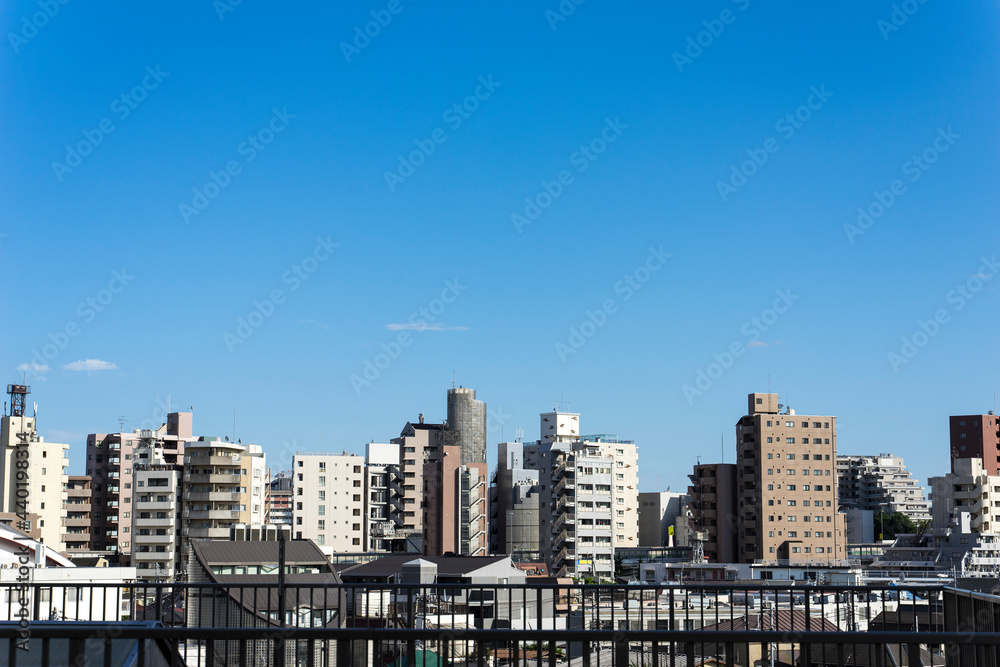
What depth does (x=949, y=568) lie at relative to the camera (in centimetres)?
5934

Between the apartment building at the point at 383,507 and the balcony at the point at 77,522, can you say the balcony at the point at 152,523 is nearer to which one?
the balcony at the point at 77,522

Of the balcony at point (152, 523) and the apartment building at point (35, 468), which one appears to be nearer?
the balcony at point (152, 523)

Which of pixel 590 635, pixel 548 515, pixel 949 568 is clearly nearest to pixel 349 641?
pixel 590 635

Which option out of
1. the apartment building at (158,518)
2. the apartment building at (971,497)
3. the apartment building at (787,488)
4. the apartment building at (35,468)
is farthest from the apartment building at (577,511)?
the apartment building at (35,468)

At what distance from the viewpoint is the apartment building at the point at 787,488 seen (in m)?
71.6

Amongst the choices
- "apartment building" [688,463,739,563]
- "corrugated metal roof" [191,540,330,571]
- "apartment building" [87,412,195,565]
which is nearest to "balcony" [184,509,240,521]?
"apartment building" [87,412,195,565]

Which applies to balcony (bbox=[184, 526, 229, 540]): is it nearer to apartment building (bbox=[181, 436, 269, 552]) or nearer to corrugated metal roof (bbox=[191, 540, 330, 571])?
apartment building (bbox=[181, 436, 269, 552])

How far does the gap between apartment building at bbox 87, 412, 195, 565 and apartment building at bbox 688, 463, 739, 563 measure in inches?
1514

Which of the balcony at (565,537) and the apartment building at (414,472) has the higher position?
the apartment building at (414,472)

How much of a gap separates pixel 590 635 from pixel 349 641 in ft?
4.03

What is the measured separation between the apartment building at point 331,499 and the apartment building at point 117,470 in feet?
30.8

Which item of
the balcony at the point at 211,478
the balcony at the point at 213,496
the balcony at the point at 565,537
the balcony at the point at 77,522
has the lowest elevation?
the balcony at the point at 565,537

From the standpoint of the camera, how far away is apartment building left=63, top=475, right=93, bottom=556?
7806 cm

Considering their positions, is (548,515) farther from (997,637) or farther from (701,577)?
(997,637)
